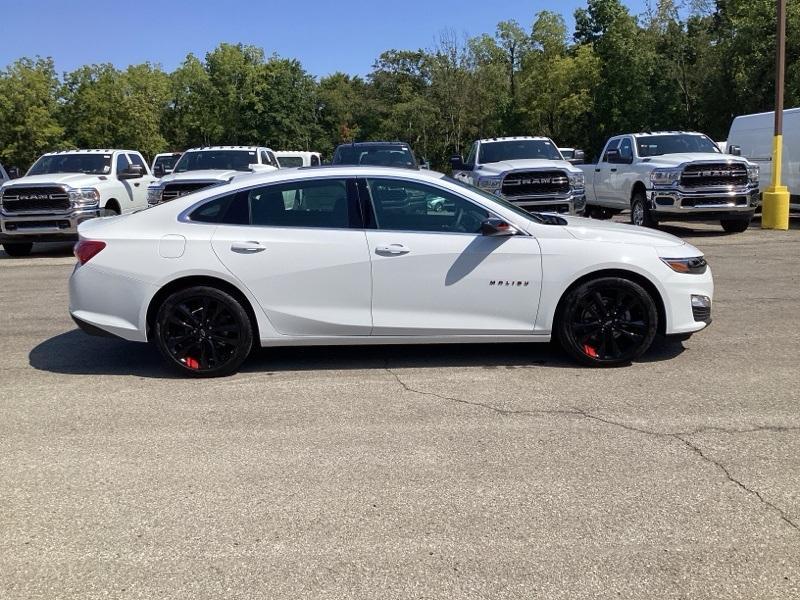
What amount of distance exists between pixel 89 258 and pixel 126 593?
3.66 metres

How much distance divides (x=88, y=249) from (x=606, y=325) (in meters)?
4.07

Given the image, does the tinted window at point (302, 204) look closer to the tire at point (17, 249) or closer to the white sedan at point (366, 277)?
the white sedan at point (366, 277)

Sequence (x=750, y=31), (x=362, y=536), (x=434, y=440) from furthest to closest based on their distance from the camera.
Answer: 1. (x=750, y=31)
2. (x=434, y=440)
3. (x=362, y=536)

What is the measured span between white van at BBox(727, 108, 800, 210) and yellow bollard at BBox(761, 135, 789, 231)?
0.77m

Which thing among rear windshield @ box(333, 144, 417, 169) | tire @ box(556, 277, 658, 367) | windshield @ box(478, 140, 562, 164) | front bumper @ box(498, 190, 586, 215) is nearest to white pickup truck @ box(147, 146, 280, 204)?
rear windshield @ box(333, 144, 417, 169)

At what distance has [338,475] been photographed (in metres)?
4.45

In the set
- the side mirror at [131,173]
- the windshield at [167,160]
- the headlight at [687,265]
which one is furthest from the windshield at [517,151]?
the windshield at [167,160]

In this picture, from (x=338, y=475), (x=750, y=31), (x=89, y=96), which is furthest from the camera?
(x=89, y=96)

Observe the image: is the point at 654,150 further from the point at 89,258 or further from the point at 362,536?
the point at 362,536

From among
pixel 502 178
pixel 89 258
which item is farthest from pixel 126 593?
pixel 502 178

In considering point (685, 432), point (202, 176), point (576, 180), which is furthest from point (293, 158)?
point (685, 432)

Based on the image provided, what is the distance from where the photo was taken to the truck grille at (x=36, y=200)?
15039 millimetres

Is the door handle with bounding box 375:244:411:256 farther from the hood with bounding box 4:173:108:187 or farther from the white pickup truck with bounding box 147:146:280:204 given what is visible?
the hood with bounding box 4:173:108:187

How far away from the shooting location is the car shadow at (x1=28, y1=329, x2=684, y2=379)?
666 cm
